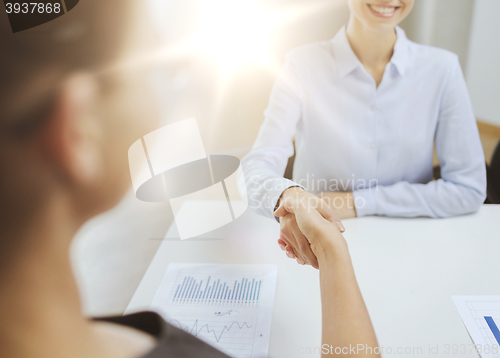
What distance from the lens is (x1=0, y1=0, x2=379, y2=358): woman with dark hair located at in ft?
0.76

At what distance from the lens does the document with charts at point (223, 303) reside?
17.1 inches

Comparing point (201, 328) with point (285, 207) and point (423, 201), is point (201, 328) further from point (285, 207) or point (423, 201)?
point (423, 201)

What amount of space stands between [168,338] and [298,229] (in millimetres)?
262

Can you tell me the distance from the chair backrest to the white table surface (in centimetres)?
24

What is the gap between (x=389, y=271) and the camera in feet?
1.71

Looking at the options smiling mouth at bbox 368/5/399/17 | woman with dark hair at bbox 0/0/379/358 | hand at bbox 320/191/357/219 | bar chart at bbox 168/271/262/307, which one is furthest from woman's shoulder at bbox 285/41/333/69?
bar chart at bbox 168/271/262/307

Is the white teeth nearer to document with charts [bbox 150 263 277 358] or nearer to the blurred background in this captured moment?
the blurred background

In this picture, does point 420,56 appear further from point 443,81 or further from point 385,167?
point 385,167

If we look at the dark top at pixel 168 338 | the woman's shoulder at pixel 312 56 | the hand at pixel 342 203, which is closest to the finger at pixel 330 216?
the hand at pixel 342 203

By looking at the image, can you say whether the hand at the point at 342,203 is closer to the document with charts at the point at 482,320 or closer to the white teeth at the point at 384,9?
the document with charts at the point at 482,320

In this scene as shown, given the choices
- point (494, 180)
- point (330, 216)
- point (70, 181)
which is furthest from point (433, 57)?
point (70, 181)

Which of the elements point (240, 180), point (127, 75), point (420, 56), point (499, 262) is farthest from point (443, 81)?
point (127, 75)

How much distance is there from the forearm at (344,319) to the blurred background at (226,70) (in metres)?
0.26

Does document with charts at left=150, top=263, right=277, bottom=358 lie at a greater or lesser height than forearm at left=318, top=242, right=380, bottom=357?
lesser
